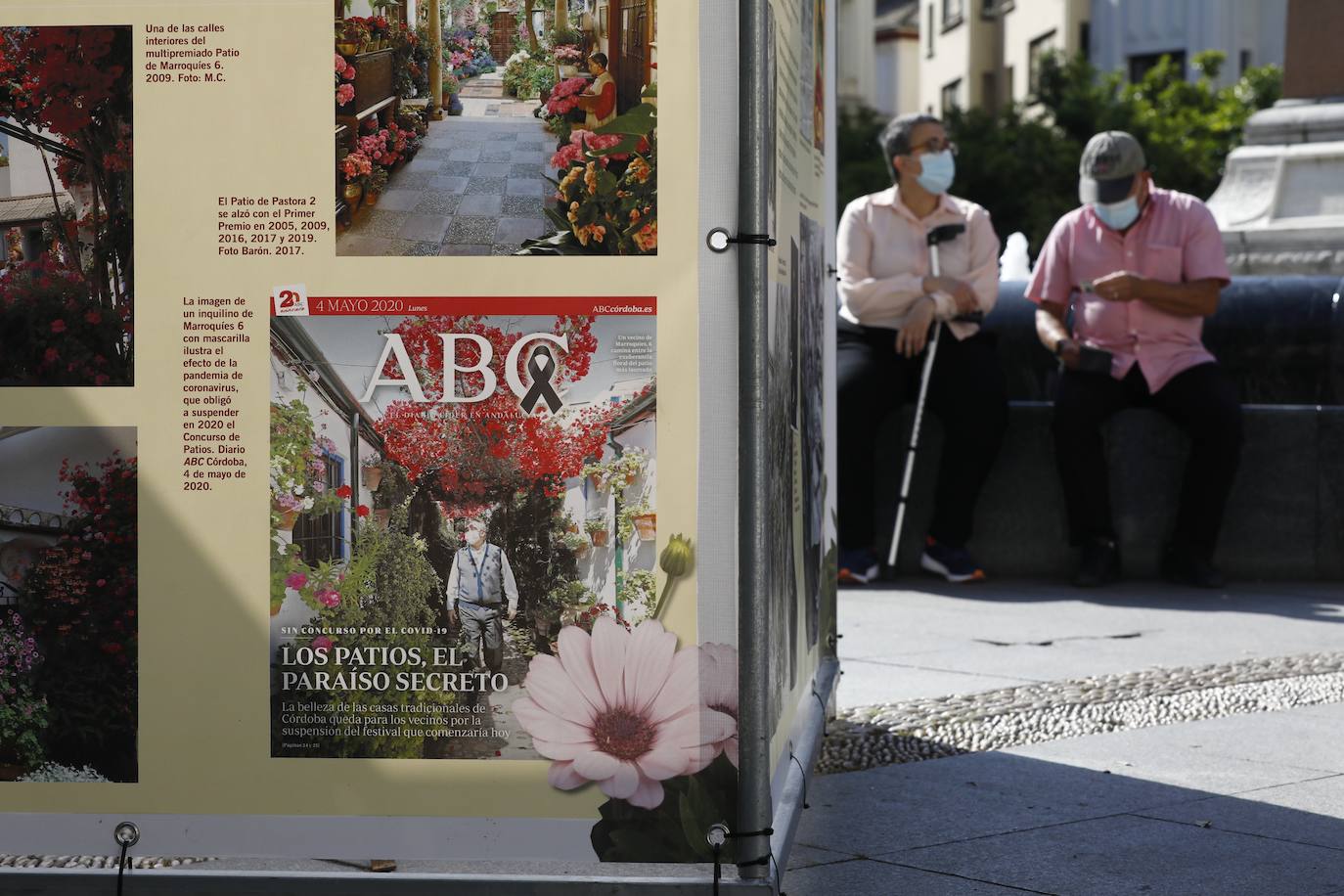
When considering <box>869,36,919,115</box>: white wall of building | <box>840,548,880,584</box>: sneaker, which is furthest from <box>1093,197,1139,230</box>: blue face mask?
<box>869,36,919,115</box>: white wall of building

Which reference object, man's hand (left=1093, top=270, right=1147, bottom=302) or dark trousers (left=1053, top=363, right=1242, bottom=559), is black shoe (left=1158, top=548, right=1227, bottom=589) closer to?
dark trousers (left=1053, top=363, right=1242, bottom=559)

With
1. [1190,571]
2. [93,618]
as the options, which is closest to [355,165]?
[93,618]

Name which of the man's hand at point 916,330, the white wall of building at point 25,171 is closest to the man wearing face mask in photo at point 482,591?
the white wall of building at point 25,171

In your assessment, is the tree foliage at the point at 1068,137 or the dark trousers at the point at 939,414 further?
the tree foliage at the point at 1068,137

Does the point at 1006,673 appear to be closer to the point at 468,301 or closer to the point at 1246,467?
the point at 1246,467

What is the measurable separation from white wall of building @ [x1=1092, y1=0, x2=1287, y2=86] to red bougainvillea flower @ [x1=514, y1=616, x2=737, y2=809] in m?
43.5

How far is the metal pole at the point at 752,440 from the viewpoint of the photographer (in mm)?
2836

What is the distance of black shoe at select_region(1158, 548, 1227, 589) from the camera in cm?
777

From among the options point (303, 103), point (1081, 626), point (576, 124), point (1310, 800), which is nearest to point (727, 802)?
point (576, 124)

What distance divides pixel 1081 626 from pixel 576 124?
4464mm

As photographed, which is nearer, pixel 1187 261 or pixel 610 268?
pixel 610 268

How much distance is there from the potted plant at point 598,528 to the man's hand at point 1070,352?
5.25 m

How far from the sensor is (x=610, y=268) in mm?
2846

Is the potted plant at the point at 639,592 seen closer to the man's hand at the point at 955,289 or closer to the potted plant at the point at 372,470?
the potted plant at the point at 372,470
